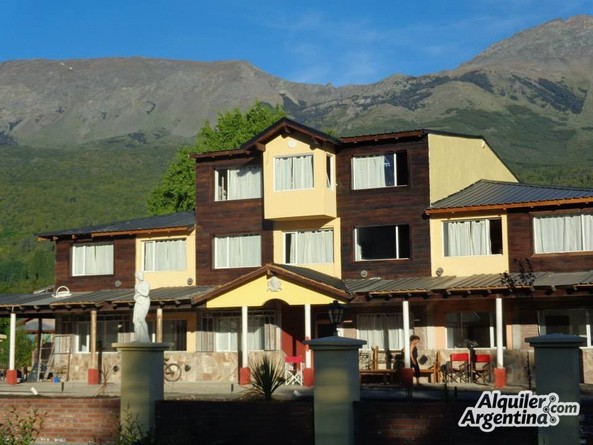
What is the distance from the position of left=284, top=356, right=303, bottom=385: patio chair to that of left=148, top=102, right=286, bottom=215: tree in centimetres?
2593

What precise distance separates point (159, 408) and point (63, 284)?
2434 centimetres

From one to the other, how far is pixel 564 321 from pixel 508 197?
15.6 feet

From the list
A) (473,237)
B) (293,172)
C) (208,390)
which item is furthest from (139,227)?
(473,237)

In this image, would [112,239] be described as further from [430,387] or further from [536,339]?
[536,339]

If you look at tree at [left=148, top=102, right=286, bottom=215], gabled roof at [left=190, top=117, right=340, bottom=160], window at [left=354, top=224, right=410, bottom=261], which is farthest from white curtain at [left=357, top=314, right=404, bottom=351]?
tree at [left=148, top=102, right=286, bottom=215]

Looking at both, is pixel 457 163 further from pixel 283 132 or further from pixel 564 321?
pixel 564 321

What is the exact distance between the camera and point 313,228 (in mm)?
39938

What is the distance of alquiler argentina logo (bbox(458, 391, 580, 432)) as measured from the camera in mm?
17375

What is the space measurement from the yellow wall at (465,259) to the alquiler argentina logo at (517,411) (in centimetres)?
1781

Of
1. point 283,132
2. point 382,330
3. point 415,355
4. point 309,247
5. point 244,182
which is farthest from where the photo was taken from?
point 244,182

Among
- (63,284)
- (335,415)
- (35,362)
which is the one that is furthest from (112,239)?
(335,415)

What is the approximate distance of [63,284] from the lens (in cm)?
4403

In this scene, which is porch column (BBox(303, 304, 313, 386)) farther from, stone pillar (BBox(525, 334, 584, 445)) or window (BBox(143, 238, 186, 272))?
stone pillar (BBox(525, 334, 584, 445))

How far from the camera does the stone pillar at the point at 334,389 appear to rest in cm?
1859
